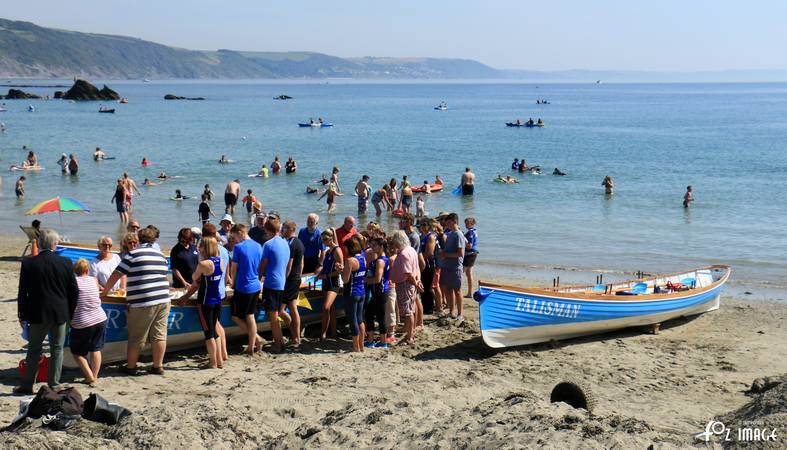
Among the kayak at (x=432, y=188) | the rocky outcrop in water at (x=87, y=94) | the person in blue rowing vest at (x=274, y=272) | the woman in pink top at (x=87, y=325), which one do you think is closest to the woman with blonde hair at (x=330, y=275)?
the person in blue rowing vest at (x=274, y=272)

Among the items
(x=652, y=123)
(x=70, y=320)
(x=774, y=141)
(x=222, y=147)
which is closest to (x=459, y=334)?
(x=70, y=320)

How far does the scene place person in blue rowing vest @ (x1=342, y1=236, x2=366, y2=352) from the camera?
404 inches

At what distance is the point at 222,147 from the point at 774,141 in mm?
42706

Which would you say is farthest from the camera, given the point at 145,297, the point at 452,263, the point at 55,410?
the point at 452,263

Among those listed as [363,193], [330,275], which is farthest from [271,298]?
[363,193]

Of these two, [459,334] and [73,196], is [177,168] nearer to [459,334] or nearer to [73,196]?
[73,196]

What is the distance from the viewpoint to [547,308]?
37.2 feet

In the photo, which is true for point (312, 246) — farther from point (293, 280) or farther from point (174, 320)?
point (174, 320)

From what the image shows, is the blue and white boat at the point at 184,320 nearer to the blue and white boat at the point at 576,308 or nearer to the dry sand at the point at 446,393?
the dry sand at the point at 446,393

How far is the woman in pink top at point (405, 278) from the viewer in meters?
10.7

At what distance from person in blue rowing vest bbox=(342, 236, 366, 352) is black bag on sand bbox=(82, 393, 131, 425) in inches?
145

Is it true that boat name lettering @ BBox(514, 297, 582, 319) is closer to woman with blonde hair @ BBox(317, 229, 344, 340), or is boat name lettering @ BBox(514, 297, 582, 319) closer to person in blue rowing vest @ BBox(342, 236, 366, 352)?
person in blue rowing vest @ BBox(342, 236, 366, 352)

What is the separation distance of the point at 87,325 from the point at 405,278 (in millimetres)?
4033

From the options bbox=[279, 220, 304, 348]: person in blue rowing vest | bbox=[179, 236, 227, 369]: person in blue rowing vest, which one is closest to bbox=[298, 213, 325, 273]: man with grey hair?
bbox=[279, 220, 304, 348]: person in blue rowing vest
